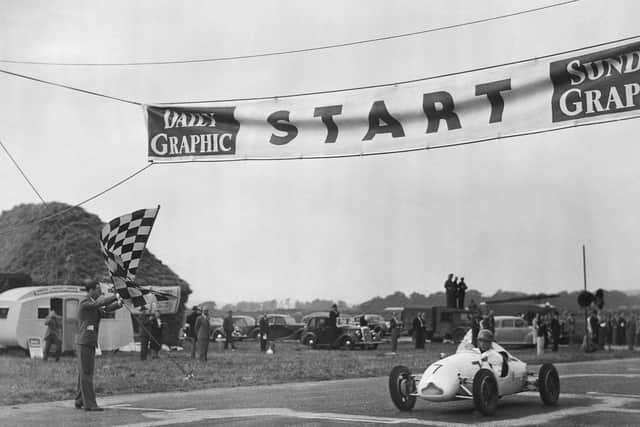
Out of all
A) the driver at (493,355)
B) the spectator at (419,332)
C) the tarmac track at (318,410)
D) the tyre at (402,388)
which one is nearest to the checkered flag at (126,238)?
the tarmac track at (318,410)

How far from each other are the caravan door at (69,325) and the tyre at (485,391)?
17.9 meters

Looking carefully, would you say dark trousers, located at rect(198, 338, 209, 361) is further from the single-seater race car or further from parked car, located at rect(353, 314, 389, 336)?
parked car, located at rect(353, 314, 389, 336)

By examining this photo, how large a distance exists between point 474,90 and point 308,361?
17721 millimetres

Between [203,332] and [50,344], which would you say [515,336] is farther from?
[50,344]

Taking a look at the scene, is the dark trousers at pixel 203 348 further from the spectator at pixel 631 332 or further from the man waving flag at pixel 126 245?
the spectator at pixel 631 332

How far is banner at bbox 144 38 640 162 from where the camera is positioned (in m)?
9.28

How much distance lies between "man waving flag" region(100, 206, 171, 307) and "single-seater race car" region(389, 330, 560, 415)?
4.47 meters

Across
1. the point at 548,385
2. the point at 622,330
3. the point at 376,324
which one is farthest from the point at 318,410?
the point at 376,324

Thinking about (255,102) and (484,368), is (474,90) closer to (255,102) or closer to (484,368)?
(255,102)

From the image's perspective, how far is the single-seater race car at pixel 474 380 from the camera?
487 inches

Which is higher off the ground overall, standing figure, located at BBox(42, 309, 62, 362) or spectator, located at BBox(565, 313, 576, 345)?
standing figure, located at BBox(42, 309, 62, 362)

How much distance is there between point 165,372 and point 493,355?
1026cm

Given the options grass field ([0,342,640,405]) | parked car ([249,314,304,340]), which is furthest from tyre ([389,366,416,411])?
parked car ([249,314,304,340])

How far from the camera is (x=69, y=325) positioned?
2755cm
